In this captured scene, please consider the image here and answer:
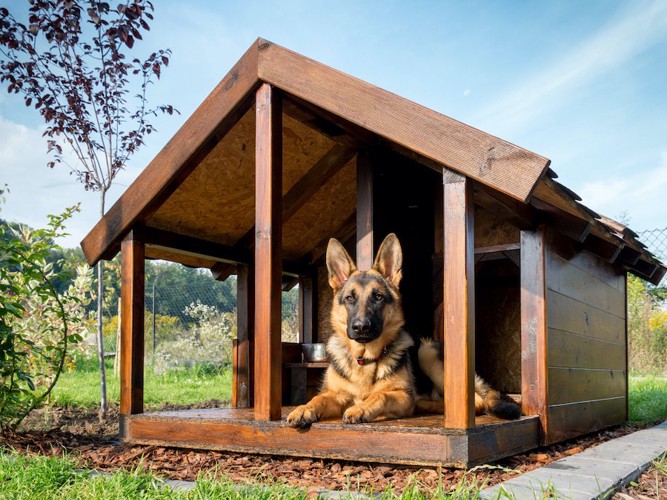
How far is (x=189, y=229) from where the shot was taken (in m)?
6.30

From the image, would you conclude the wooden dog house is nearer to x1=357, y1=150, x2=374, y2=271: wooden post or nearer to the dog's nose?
x1=357, y1=150, x2=374, y2=271: wooden post

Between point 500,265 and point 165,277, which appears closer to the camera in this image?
point 500,265

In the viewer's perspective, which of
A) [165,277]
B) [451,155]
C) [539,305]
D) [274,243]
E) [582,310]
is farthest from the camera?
[165,277]

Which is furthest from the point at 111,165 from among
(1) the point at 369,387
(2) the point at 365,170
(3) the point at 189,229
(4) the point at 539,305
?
(4) the point at 539,305

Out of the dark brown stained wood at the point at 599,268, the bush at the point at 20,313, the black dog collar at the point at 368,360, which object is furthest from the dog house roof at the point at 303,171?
the black dog collar at the point at 368,360

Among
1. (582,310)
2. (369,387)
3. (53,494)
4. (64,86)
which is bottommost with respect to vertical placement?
(53,494)

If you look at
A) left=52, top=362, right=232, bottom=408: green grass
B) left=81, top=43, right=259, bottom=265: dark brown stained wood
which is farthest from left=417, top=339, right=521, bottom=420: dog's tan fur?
left=52, top=362, right=232, bottom=408: green grass

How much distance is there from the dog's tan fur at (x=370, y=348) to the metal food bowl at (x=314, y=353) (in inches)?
63.2

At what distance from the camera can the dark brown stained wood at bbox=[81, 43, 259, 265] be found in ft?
16.7

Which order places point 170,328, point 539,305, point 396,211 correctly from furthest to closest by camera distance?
point 170,328 < point 396,211 < point 539,305

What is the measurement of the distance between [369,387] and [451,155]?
1.94 m

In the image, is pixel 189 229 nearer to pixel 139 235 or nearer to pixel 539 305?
pixel 139 235

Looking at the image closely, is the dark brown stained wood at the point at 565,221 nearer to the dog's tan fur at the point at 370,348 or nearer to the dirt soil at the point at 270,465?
the dog's tan fur at the point at 370,348

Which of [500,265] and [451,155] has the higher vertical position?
[451,155]
